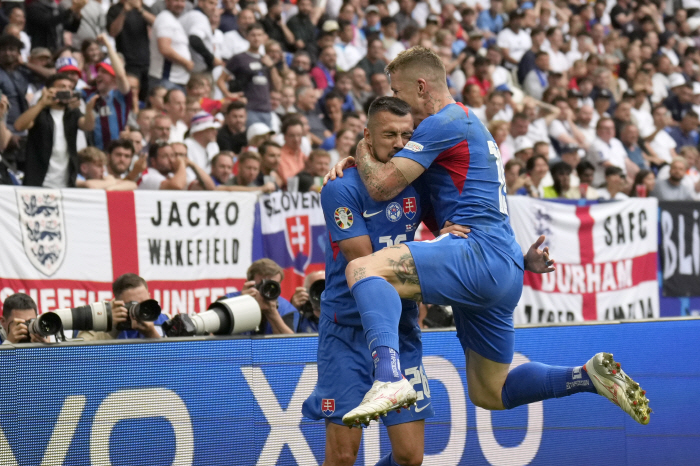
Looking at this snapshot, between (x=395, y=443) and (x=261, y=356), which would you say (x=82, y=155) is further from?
(x=395, y=443)

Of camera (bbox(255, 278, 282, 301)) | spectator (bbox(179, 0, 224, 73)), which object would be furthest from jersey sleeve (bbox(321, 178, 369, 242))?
spectator (bbox(179, 0, 224, 73))

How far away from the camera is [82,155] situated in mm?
8922

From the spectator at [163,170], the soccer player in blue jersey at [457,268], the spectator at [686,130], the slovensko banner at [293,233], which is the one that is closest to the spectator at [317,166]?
the slovensko banner at [293,233]

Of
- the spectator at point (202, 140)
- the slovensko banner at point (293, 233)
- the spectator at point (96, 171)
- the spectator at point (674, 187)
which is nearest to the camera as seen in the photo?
the spectator at point (96, 171)

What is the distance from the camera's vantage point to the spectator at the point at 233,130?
11.1 meters

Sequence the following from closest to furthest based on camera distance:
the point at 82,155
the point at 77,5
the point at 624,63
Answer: the point at 82,155 → the point at 77,5 → the point at 624,63

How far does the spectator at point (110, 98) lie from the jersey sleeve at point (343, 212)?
19.3 feet

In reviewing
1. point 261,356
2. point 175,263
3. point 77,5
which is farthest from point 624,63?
point 261,356

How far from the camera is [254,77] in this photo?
1216cm

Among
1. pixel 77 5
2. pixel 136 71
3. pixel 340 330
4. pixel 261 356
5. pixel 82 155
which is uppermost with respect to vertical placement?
pixel 77 5

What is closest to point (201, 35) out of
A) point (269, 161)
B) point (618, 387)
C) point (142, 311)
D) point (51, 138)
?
point (269, 161)

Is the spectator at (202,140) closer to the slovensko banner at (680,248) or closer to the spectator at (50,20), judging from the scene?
the spectator at (50,20)

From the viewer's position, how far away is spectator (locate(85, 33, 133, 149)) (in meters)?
10.1

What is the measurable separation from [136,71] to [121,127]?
1.46 metres
